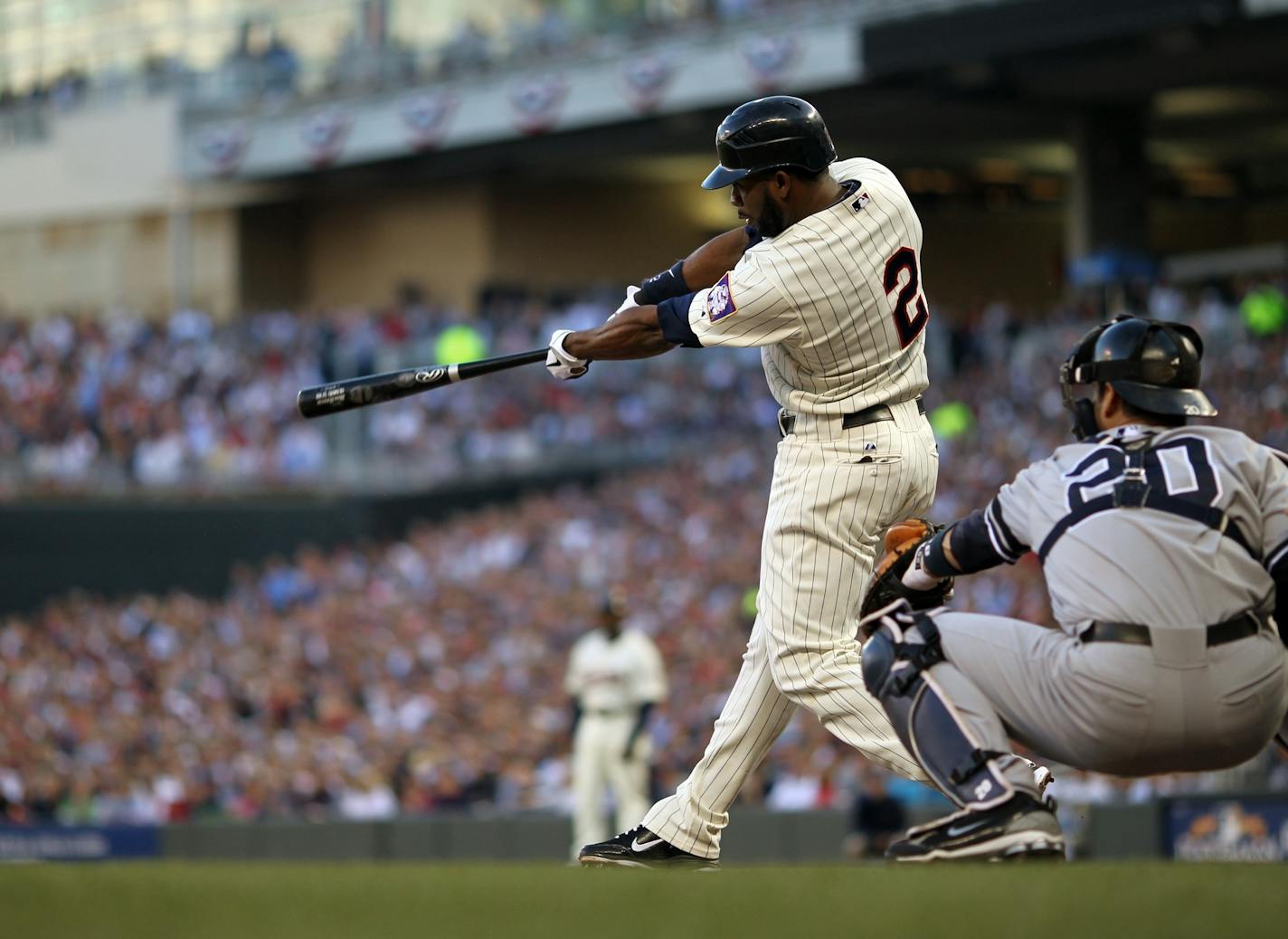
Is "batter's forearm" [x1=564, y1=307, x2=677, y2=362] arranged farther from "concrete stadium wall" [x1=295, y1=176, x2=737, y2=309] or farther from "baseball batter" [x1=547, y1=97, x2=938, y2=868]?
"concrete stadium wall" [x1=295, y1=176, x2=737, y2=309]

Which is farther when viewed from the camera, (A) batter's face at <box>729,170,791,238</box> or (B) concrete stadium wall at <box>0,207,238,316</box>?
(B) concrete stadium wall at <box>0,207,238,316</box>

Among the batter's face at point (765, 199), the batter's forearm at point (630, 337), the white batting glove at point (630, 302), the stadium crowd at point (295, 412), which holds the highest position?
the stadium crowd at point (295, 412)

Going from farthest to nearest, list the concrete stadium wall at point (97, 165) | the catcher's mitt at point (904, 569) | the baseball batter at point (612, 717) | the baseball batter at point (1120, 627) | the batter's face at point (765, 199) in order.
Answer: the concrete stadium wall at point (97, 165) → the baseball batter at point (612, 717) → the batter's face at point (765, 199) → the catcher's mitt at point (904, 569) → the baseball batter at point (1120, 627)

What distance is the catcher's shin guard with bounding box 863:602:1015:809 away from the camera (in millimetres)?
3986

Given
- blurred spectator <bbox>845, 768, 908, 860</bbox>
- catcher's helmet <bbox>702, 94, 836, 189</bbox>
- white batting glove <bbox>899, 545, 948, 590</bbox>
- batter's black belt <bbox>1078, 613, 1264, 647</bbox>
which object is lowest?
blurred spectator <bbox>845, 768, 908, 860</bbox>

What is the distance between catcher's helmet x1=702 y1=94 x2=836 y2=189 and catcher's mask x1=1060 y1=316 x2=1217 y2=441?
3.58ft

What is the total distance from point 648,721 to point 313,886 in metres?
9.07

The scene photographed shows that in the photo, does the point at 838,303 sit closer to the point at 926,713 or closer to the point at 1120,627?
the point at 926,713

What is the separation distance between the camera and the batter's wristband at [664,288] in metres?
5.42

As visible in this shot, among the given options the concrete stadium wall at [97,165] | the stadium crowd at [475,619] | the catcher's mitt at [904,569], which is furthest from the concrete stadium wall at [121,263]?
the catcher's mitt at [904,569]

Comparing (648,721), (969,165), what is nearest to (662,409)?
(969,165)

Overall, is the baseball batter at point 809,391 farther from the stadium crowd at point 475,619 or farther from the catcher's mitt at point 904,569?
the stadium crowd at point 475,619

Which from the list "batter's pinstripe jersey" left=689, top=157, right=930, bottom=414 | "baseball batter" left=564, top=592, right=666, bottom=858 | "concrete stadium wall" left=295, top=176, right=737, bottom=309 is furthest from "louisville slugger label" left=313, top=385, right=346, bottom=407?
"concrete stadium wall" left=295, top=176, right=737, bottom=309

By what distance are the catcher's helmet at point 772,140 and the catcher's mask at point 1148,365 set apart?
109 cm
